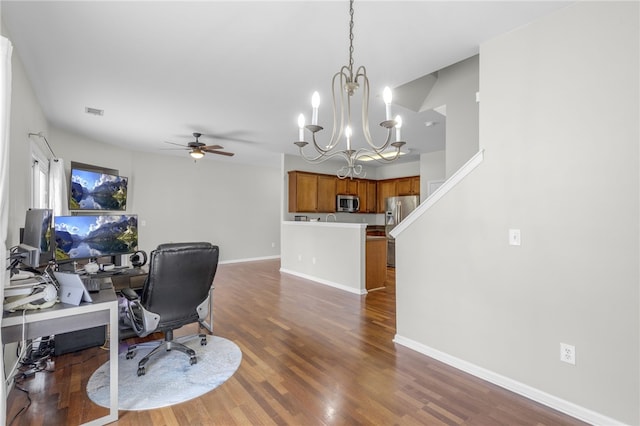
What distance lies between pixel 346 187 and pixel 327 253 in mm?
2643

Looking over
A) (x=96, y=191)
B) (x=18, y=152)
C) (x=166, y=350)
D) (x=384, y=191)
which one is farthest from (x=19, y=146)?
(x=384, y=191)

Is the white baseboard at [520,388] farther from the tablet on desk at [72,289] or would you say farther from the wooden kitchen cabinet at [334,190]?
the wooden kitchen cabinet at [334,190]

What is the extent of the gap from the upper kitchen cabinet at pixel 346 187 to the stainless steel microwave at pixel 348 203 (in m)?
0.13

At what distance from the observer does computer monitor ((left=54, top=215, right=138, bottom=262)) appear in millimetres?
2635

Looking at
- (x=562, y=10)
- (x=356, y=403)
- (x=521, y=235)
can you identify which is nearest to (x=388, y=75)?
(x=562, y=10)

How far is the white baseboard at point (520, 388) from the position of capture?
5.80ft

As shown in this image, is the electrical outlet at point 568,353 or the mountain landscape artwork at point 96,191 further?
the mountain landscape artwork at point 96,191

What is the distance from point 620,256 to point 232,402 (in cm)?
261

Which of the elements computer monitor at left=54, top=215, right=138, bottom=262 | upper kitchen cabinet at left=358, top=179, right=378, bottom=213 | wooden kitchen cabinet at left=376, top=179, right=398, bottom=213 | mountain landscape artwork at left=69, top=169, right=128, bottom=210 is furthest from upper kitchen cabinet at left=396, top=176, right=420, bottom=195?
mountain landscape artwork at left=69, top=169, right=128, bottom=210

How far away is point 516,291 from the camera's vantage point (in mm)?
2107

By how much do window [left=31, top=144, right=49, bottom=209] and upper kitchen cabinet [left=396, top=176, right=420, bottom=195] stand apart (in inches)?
273

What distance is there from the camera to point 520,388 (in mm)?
2051

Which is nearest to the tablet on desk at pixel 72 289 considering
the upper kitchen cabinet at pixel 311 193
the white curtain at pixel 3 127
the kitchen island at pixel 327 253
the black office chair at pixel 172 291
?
the white curtain at pixel 3 127

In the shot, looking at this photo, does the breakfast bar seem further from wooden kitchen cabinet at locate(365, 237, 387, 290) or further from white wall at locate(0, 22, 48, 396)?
white wall at locate(0, 22, 48, 396)
